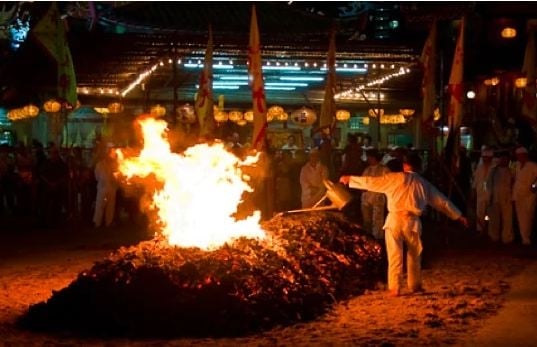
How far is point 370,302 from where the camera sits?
9.46 metres

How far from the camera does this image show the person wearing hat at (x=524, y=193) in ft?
49.6

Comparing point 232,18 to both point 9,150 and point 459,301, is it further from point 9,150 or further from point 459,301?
point 459,301

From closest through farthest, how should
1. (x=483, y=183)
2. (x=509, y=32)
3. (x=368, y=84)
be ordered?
(x=483, y=183) → (x=509, y=32) → (x=368, y=84)

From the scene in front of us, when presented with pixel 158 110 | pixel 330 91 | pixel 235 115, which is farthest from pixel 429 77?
pixel 158 110

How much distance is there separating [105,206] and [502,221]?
8877mm

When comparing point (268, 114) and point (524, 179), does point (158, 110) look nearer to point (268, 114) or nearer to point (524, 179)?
point (268, 114)

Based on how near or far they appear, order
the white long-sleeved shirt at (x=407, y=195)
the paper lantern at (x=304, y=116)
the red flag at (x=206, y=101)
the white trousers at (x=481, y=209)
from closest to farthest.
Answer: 1. the white long-sleeved shirt at (x=407, y=195)
2. the red flag at (x=206, y=101)
3. the white trousers at (x=481, y=209)
4. the paper lantern at (x=304, y=116)

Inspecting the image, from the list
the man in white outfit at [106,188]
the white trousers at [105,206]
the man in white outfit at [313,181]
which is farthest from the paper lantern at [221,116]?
the man in white outfit at [313,181]

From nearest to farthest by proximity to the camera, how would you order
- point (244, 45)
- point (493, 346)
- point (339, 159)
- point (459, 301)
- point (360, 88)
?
point (493, 346) → point (459, 301) → point (244, 45) → point (339, 159) → point (360, 88)

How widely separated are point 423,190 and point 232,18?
14.9 meters

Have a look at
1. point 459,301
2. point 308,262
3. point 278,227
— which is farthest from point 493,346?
point 278,227

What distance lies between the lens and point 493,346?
7.27 metres

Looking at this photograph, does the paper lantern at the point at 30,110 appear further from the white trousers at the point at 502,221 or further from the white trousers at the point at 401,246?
the white trousers at the point at 401,246

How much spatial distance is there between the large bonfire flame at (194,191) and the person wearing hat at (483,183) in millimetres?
7543
